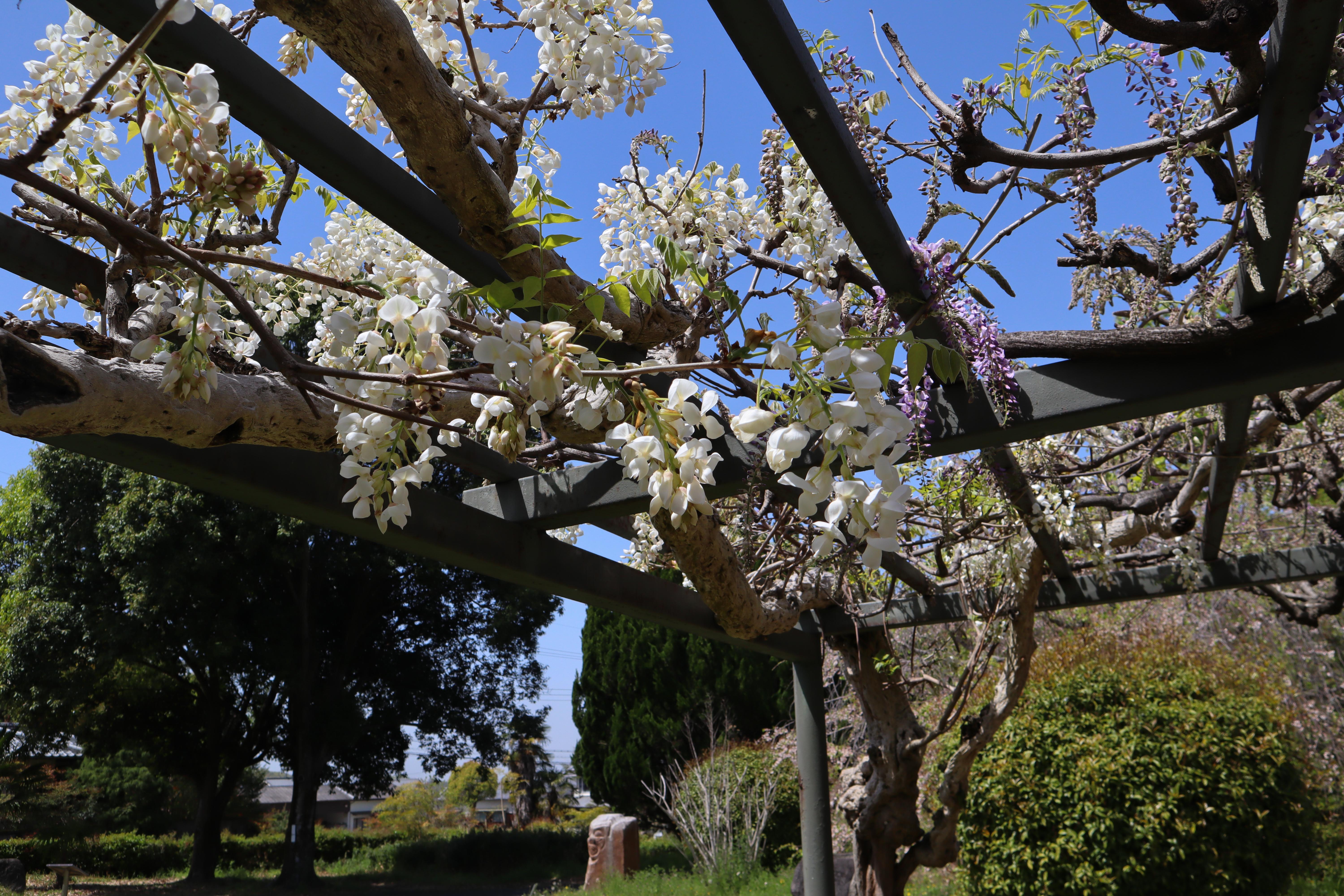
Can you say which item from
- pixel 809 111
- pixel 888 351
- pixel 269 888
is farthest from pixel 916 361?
pixel 269 888

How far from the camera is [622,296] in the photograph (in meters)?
0.95

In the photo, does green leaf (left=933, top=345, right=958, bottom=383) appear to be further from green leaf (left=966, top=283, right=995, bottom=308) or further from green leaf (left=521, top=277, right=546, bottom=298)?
green leaf (left=966, top=283, right=995, bottom=308)

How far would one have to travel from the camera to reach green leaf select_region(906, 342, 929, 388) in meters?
0.80

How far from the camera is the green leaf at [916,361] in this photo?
0.80 m

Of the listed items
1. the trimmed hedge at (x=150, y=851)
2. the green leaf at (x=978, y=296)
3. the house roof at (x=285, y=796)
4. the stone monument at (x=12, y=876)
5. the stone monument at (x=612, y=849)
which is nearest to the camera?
the green leaf at (x=978, y=296)

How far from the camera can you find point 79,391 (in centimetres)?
100

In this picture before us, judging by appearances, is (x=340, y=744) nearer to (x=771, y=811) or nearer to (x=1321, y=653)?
(x=771, y=811)

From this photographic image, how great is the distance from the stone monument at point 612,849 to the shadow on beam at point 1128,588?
21.8 feet

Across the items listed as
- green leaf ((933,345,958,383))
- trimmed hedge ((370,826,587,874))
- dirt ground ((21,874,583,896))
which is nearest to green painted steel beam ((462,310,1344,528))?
green leaf ((933,345,958,383))

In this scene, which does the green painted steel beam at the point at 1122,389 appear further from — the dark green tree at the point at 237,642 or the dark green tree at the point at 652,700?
the dark green tree at the point at 237,642

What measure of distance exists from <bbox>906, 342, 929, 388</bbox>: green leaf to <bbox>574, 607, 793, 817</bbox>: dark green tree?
36.8 feet

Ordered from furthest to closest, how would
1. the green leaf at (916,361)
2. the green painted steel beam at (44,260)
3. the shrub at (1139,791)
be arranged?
1. the shrub at (1139,791)
2. the green painted steel beam at (44,260)
3. the green leaf at (916,361)

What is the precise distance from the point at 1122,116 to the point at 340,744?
13027mm

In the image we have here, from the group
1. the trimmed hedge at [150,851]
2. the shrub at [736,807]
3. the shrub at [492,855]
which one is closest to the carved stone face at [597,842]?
the shrub at [736,807]
